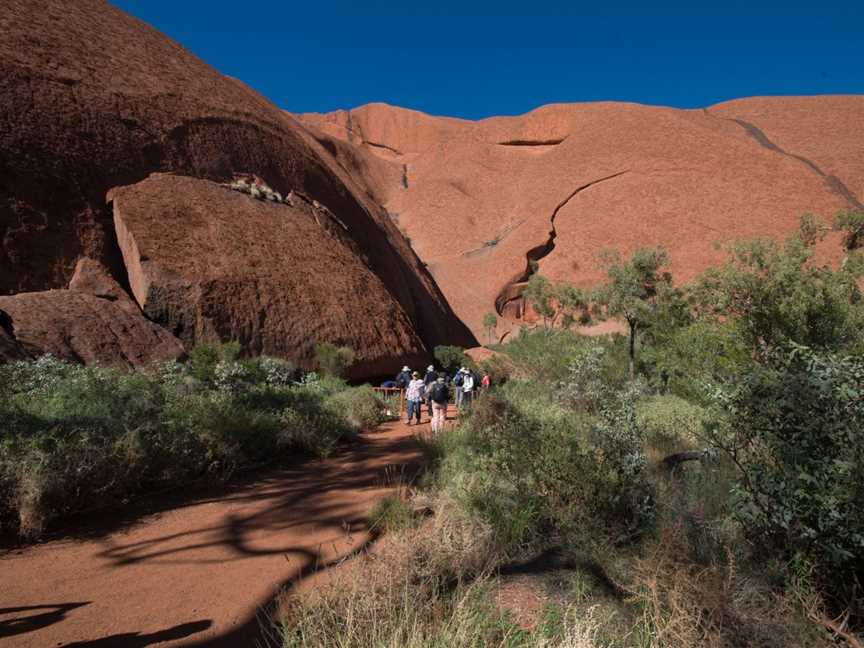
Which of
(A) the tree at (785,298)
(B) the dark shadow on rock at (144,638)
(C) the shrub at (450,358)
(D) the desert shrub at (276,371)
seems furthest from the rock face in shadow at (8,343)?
(C) the shrub at (450,358)

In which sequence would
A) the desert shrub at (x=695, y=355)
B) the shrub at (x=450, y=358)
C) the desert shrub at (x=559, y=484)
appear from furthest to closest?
the shrub at (x=450, y=358)
the desert shrub at (x=695, y=355)
the desert shrub at (x=559, y=484)

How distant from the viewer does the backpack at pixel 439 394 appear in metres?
8.35

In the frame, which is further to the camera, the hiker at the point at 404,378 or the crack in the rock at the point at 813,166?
the crack in the rock at the point at 813,166

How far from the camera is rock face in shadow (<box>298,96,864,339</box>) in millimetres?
39031

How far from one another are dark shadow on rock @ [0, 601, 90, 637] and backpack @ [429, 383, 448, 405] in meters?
5.79

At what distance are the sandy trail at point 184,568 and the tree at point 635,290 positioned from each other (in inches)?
492

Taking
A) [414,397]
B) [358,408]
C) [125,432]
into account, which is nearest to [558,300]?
[414,397]

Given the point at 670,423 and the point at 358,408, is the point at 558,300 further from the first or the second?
the point at 670,423

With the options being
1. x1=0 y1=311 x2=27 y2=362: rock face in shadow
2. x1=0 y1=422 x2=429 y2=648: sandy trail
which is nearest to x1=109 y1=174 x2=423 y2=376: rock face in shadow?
x1=0 y1=311 x2=27 y2=362: rock face in shadow

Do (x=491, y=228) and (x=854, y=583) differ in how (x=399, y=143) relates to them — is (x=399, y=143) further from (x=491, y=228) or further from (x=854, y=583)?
(x=854, y=583)

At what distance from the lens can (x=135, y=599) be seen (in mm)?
2986

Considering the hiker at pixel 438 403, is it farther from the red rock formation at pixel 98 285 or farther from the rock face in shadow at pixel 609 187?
the rock face in shadow at pixel 609 187

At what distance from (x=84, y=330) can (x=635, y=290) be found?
48.2ft

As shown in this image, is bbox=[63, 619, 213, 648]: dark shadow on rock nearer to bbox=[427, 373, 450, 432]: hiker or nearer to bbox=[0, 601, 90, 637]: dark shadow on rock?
bbox=[0, 601, 90, 637]: dark shadow on rock
